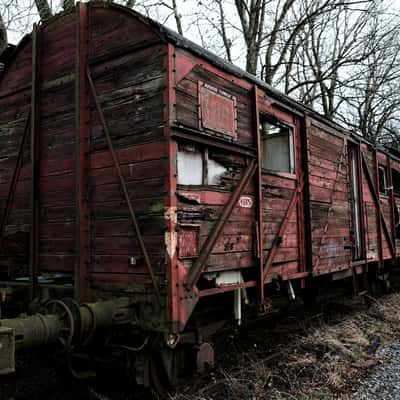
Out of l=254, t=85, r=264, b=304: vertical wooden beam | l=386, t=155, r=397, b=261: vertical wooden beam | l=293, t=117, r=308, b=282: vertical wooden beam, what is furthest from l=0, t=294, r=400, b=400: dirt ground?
l=386, t=155, r=397, b=261: vertical wooden beam

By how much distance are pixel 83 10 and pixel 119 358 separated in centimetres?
387

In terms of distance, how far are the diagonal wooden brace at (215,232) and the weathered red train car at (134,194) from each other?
16mm

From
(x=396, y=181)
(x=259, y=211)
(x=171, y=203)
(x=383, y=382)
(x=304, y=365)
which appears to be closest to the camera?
(x=171, y=203)

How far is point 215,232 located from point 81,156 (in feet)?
5.48

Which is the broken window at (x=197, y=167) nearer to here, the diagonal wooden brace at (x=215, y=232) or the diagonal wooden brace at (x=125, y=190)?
the diagonal wooden brace at (x=215, y=232)

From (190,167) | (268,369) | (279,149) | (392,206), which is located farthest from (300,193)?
(392,206)

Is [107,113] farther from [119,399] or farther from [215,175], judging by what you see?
[119,399]

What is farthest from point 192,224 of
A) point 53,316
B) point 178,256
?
point 53,316

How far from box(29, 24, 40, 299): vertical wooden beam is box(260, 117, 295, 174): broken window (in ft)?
10.0

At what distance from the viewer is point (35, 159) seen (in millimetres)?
5207

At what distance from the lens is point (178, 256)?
4.11m

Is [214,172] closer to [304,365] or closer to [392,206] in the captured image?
[304,365]

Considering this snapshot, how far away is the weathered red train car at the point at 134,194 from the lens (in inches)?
163

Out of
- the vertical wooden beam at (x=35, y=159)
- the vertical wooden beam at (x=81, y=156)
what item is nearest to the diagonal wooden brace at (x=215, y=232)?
the vertical wooden beam at (x=81, y=156)
